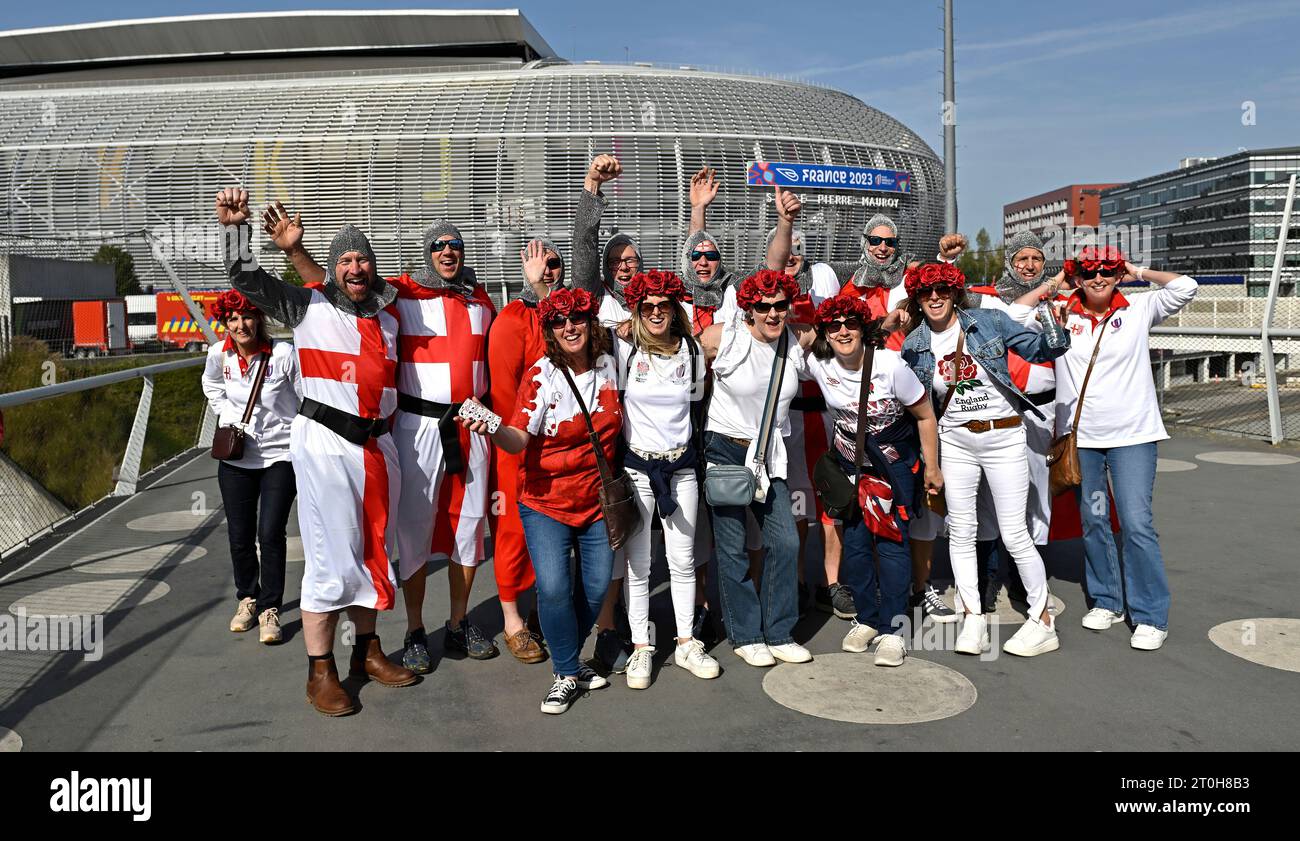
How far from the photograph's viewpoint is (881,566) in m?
4.63

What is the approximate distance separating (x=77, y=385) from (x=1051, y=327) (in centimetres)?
651

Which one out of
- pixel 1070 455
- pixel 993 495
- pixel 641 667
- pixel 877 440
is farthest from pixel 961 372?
pixel 641 667

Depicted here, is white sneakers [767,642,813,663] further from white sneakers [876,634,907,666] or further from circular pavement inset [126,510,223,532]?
circular pavement inset [126,510,223,532]

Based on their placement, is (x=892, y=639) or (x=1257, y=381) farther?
(x=1257, y=381)

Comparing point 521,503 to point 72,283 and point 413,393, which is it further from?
point 72,283

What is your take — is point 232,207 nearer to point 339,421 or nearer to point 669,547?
point 339,421

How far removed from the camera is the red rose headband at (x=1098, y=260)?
462cm

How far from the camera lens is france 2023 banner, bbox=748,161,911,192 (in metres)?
63.5

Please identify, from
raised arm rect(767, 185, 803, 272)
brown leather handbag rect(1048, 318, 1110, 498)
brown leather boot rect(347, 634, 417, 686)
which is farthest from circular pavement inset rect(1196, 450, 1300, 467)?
brown leather boot rect(347, 634, 417, 686)

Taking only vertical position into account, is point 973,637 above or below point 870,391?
below

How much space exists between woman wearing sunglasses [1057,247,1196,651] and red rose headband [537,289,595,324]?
249 centimetres

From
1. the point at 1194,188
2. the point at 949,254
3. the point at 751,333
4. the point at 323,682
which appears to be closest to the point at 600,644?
the point at 323,682
